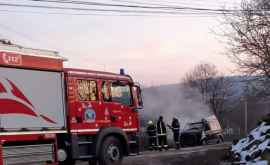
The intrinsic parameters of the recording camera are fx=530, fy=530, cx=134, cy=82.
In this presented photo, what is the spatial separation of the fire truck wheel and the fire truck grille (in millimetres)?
1846

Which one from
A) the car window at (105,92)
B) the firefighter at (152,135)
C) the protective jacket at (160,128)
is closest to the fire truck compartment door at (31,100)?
the car window at (105,92)

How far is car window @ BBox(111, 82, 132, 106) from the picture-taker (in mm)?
14938

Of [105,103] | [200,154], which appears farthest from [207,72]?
[105,103]

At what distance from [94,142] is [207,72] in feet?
195

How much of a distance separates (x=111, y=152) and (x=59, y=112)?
87.1 inches

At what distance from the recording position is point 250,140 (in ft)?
52.0

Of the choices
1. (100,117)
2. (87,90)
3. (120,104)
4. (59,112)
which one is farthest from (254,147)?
(59,112)

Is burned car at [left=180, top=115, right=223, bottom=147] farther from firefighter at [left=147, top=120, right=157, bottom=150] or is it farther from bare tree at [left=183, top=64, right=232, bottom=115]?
bare tree at [left=183, top=64, right=232, bottom=115]

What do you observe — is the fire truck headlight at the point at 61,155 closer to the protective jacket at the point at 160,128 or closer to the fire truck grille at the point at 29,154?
the fire truck grille at the point at 29,154

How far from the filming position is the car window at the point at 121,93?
14938 mm

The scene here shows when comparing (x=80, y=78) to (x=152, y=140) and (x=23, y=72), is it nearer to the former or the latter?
(x=23, y=72)

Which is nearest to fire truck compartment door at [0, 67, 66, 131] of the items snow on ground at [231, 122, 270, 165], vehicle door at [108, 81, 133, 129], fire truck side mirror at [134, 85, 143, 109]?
vehicle door at [108, 81, 133, 129]

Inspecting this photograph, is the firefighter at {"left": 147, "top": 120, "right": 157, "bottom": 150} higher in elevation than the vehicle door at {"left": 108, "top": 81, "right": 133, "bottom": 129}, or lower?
lower

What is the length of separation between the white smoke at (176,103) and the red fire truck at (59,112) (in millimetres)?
51064
